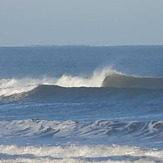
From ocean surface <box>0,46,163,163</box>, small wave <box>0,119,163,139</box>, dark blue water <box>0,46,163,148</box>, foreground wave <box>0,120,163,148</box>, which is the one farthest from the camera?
small wave <box>0,119,163,139</box>

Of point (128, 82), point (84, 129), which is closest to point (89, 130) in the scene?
point (84, 129)

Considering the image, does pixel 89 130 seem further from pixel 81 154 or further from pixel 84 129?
pixel 81 154

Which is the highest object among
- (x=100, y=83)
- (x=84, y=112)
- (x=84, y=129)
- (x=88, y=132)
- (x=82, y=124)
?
(x=100, y=83)

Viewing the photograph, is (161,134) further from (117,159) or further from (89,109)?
(89,109)

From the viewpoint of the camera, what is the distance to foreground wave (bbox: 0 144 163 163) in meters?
17.0

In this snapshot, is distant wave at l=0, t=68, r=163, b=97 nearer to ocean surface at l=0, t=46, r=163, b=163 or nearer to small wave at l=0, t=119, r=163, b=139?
ocean surface at l=0, t=46, r=163, b=163

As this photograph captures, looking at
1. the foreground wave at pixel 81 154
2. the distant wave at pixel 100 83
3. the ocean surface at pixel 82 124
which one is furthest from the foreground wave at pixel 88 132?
the distant wave at pixel 100 83

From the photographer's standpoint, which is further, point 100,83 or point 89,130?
point 100,83

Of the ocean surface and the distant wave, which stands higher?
the distant wave

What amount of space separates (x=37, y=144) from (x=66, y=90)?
18914mm

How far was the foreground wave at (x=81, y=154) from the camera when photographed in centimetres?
1700

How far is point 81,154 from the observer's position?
1795 centimetres

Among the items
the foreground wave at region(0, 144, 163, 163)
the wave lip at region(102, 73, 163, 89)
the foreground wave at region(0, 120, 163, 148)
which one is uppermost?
the wave lip at region(102, 73, 163, 89)

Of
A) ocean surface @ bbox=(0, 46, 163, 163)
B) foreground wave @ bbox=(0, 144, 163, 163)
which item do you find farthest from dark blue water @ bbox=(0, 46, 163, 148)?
foreground wave @ bbox=(0, 144, 163, 163)
